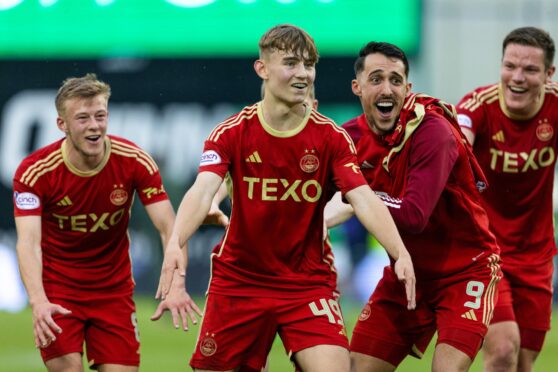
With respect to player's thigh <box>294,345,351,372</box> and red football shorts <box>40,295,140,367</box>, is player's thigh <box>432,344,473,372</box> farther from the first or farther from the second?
red football shorts <box>40,295,140,367</box>

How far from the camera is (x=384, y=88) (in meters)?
7.25

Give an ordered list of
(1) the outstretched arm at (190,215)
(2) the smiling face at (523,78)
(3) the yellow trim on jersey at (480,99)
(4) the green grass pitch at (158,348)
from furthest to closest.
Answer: (4) the green grass pitch at (158,348), (3) the yellow trim on jersey at (480,99), (2) the smiling face at (523,78), (1) the outstretched arm at (190,215)

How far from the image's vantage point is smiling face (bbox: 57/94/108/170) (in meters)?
7.99

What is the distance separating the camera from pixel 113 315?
8.19 meters

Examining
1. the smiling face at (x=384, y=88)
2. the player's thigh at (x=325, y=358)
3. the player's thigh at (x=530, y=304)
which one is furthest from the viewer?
the player's thigh at (x=530, y=304)

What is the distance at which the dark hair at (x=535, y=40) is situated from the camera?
27.4 ft

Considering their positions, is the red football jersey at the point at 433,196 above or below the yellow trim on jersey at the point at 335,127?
below

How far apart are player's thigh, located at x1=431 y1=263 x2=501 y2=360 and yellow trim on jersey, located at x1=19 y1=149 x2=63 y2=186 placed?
8.66 feet

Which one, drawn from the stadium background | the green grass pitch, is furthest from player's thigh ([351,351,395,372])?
the stadium background

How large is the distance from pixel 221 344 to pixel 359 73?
6.09 ft

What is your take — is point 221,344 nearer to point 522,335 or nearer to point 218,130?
point 218,130

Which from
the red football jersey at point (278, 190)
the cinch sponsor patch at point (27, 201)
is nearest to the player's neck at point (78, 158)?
the cinch sponsor patch at point (27, 201)

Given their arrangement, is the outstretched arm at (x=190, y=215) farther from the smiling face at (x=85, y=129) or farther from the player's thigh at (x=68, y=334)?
the player's thigh at (x=68, y=334)

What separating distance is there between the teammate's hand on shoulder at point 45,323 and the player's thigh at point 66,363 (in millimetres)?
555
